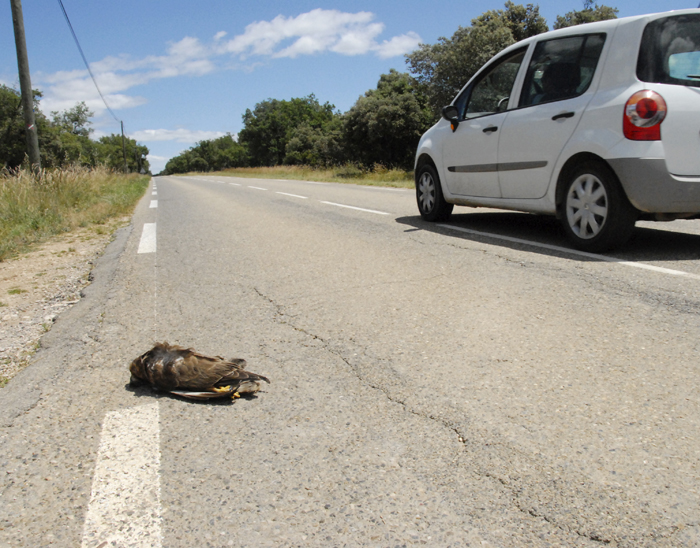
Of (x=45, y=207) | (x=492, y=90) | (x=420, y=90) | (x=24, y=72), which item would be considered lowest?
(x=45, y=207)

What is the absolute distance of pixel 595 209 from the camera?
5012 millimetres

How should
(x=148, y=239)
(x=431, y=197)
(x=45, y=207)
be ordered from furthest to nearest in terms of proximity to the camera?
1. (x=45, y=207)
2. (x=148, y=239)
3. (x=431, y=197)

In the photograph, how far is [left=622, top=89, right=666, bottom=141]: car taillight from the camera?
4.51 m

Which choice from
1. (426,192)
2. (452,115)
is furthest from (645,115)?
(426,192)

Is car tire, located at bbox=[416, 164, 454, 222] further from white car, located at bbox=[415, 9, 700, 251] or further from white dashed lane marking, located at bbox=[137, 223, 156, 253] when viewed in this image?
white dashed lane marking, located at bbox=[137, 223, 156, 253]

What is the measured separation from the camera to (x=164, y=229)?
8742mm

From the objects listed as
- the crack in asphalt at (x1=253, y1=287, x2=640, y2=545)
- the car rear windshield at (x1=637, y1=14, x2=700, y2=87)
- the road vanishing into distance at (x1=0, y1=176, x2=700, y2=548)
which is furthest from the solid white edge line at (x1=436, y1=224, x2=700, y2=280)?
the crack in asphalt at (x1=253, y1=287, x2=640, y2=545)

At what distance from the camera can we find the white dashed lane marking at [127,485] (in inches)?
66.8

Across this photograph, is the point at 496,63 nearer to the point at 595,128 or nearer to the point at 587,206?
the point at 595,128

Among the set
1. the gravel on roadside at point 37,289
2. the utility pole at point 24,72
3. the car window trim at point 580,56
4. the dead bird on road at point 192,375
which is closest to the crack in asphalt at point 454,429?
the dead bird on road at point 192,375

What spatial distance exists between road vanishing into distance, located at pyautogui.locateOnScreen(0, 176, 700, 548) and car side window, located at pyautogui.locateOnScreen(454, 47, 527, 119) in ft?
7.96

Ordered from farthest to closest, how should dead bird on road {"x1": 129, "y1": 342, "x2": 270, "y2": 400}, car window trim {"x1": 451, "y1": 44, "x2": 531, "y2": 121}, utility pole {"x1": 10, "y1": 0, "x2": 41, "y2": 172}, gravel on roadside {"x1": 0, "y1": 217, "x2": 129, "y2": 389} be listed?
utility pole {"x1": 10, "y1": 0, "x2": 41, "y2": 172}
car window trim {"x1": 451, "y1": 44, "x2": 531, "y2": 121}
gravel on roadside {"x1": 0, "y1": 217, "x2": 129, "y2": 389}
dead bird on road {"x1": 129, "y1": 342, "x2": 270, "y2": 400}

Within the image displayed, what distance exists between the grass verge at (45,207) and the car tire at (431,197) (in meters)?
5.36

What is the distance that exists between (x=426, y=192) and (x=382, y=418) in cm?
562
